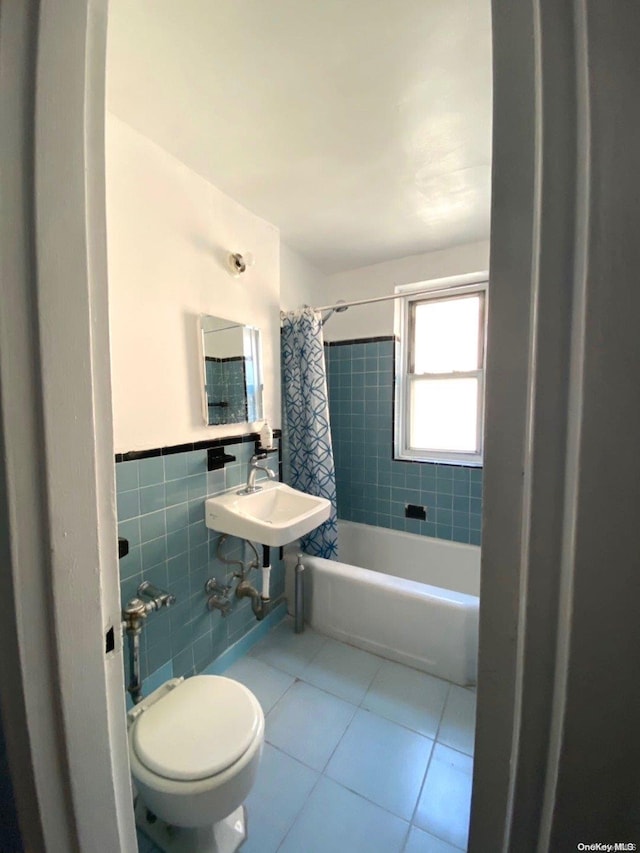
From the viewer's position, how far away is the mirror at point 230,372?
1.50 meters

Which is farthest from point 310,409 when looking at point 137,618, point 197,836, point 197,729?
point 197,836

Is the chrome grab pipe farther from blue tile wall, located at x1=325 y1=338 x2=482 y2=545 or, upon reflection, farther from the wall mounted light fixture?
blue tile wall, located at x1=325 y1=338 x2=482 y2=545

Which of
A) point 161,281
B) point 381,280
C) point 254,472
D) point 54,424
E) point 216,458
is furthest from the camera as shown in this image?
point 381,280

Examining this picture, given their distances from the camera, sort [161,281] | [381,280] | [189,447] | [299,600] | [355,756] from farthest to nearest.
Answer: [381,280] → [299,600] → [189,447] → [161,281] → [355,756]

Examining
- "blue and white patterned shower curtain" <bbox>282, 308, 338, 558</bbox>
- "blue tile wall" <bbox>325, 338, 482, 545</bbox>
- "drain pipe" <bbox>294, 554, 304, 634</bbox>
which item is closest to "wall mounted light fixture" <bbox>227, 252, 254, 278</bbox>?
"blue and white patterned shower curtain" <bbox>282, 308, 338, 558</bbox>

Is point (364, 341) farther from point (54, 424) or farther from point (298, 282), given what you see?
point (54, 424)

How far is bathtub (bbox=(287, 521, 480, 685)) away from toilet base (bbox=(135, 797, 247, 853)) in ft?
2.81

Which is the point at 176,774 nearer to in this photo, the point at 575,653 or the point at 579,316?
the point at 575,653

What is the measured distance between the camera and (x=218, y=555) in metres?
1.57

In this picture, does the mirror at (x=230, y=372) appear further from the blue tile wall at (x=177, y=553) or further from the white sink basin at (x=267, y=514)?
the white sink basin at (x=267, y=514)

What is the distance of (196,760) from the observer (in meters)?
0.84

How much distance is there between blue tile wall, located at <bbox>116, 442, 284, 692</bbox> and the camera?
123 centimetres

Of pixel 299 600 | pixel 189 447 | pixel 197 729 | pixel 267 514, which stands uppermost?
pixel 189 447

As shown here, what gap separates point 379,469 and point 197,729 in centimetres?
183
